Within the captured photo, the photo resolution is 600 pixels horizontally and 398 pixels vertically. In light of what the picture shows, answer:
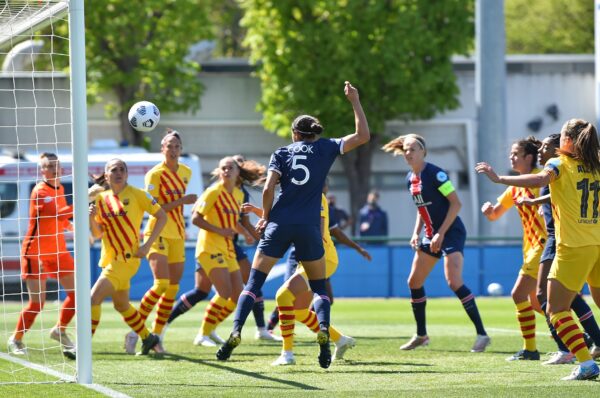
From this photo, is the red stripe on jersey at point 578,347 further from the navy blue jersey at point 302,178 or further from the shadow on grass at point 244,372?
the navy blue jersey at point 302,178

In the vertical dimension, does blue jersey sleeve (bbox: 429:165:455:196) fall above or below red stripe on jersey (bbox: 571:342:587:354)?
above

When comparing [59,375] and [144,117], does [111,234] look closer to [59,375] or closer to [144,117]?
[144,117]

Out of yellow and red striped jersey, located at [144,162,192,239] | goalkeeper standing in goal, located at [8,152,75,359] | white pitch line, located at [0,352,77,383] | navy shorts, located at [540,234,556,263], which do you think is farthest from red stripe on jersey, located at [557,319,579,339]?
goalkeeper standing in goal, located at [8,152,75,359]

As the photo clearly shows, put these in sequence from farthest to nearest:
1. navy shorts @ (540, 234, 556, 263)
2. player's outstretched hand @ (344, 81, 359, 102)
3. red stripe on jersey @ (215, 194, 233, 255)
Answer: red stripe on jersey @ (215, 194, 233, 255)
navy shorts @ (540, 234, 556, 263)
player's outstretched hand @ (344, 81, 359, 102)

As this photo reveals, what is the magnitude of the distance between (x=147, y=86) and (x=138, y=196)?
20916 millimetres

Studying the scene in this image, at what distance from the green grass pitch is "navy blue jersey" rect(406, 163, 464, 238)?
1312mm

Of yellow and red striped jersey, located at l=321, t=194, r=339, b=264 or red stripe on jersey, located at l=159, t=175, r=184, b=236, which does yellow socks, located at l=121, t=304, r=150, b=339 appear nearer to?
red stripe on jersey, located at l=159, t=175, r=184, b=236

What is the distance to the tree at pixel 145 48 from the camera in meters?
30.3

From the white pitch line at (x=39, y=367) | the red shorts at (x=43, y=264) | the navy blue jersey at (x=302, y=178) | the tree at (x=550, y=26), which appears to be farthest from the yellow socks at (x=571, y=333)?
the tree at (x=550, y=26)

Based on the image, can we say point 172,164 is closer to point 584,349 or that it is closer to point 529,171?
point 529,171

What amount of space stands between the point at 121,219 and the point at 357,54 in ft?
65.3

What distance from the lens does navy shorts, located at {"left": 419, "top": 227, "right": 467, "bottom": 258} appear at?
11.8 meters

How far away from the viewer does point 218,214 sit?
1255 cm

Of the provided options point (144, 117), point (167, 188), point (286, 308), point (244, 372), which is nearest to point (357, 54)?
point (167, 188)
